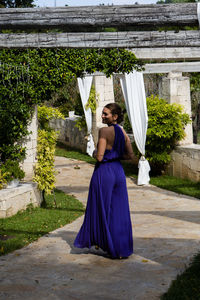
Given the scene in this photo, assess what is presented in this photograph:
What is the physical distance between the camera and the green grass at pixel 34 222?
6.38 metres

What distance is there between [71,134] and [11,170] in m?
10.2

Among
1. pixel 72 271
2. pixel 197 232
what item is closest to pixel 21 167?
pixel 197 232

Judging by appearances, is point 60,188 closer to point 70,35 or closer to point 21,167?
point 21,167

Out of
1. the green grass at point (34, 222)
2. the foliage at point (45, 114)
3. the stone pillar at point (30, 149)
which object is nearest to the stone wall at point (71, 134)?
the foliage at point (45, 114)

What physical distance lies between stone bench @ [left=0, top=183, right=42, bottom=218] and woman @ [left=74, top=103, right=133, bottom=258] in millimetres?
2632

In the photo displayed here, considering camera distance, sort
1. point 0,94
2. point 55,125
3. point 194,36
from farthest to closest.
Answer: point 55,125 → point 0,94 → point 194,36

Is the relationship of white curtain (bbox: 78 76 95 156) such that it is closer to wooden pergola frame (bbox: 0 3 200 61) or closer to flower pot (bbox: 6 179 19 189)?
flower pot (bbox: 6 179 19 189)

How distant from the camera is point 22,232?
689cm

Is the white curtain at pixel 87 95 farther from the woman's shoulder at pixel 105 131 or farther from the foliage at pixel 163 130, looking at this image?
the woman's shoulder at pixel 105 131

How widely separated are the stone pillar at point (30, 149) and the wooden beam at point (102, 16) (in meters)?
3.73

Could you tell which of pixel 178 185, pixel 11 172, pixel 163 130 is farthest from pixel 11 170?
pixel 163 130

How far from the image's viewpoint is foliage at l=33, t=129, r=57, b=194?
9.19 meters

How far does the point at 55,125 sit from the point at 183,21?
1559 centimetres

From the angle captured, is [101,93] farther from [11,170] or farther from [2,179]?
[2,179]
